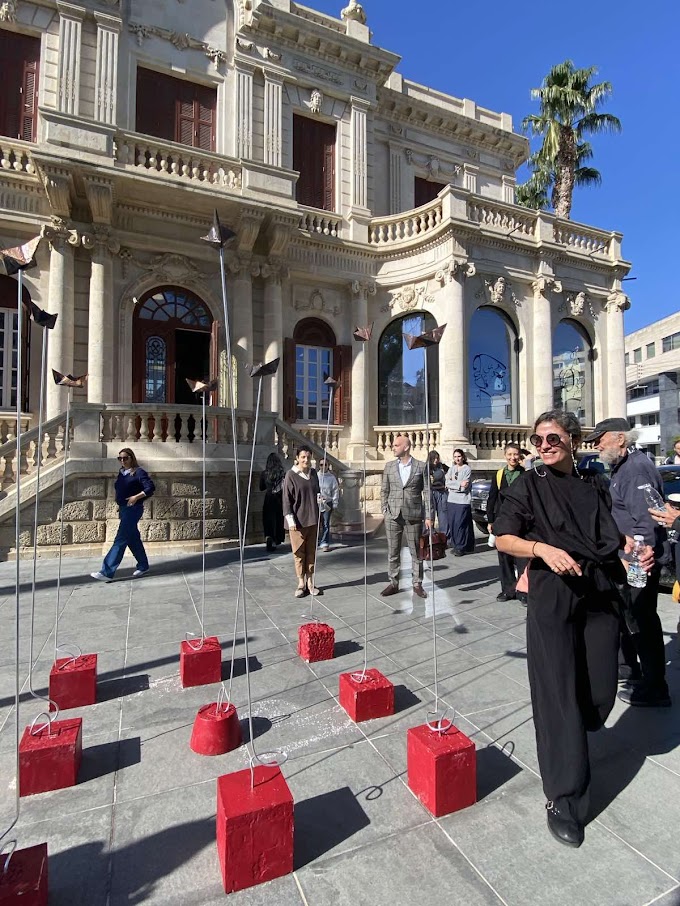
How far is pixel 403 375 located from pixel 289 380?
3307 mm

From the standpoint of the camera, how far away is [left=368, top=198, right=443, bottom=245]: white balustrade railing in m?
13.7

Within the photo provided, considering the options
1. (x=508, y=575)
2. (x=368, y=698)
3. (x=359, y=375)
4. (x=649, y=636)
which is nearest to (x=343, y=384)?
(x=359, y=375)

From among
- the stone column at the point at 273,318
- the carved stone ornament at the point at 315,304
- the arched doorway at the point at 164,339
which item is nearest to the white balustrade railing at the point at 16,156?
the arched doorway at the point at 164,339

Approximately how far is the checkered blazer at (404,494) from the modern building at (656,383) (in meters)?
47.9

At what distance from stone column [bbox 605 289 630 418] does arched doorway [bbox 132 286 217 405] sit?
1219cm

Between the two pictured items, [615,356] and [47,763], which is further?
[615,356]

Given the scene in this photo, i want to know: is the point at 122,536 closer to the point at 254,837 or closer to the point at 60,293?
the point at 254,837

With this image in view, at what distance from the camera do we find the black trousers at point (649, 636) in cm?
359

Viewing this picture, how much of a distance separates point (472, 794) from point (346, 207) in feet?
49.4

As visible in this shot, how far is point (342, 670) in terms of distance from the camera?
4164mm

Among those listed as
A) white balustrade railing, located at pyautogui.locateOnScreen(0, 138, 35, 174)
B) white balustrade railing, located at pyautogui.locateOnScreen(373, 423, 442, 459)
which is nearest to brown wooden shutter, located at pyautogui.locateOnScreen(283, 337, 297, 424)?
white balustrade railing, located at pyautogui.locateOnScreen(373, 423, 442, 459)

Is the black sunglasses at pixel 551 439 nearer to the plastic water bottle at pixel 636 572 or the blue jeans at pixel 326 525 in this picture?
the plastic water bottle at pixel 636 572

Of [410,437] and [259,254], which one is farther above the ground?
[259,254]

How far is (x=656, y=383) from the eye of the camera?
52344mm
